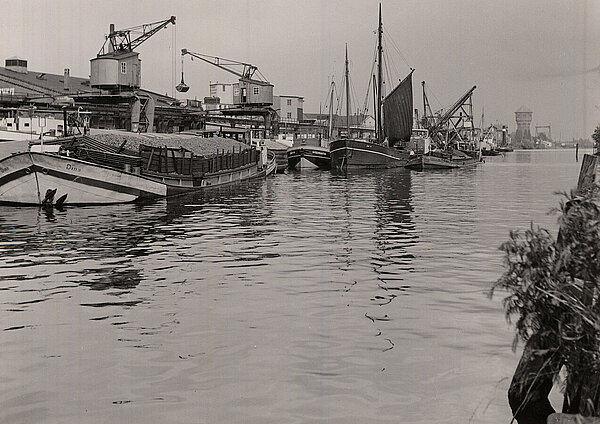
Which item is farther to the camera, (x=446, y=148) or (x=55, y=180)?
(x=446, y=148)

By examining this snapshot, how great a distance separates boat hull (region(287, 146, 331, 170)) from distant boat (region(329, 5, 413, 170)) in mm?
3100

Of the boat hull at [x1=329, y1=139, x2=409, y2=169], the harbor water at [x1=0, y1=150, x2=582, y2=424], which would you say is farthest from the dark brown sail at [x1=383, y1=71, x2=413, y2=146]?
the harbor water at [x1=0, y1=150, x2=582, y2=424]

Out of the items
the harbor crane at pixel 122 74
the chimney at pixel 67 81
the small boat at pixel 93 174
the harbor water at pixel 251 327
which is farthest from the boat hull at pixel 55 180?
the chimney at pixel 67 81

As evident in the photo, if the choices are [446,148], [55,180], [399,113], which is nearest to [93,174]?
[55,180]

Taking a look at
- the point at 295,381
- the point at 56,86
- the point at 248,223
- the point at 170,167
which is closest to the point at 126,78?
the point at 56,86

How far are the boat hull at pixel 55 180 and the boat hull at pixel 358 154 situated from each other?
170ft

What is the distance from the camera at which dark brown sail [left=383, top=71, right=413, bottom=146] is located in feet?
308

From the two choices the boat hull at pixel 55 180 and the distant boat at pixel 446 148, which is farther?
the distant boat at pixel 446 148

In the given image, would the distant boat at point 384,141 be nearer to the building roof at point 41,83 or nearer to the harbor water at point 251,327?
the building roof at point 41,83

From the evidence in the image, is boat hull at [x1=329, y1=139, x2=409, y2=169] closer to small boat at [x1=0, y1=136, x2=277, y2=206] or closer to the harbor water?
small boat at [x1=0, y1=136, x2=277, y2=206]

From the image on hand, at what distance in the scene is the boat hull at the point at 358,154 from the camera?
8675 cm

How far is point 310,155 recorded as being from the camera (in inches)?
3698

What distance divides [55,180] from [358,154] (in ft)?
185

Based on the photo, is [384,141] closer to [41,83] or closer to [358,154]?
[358,154]
